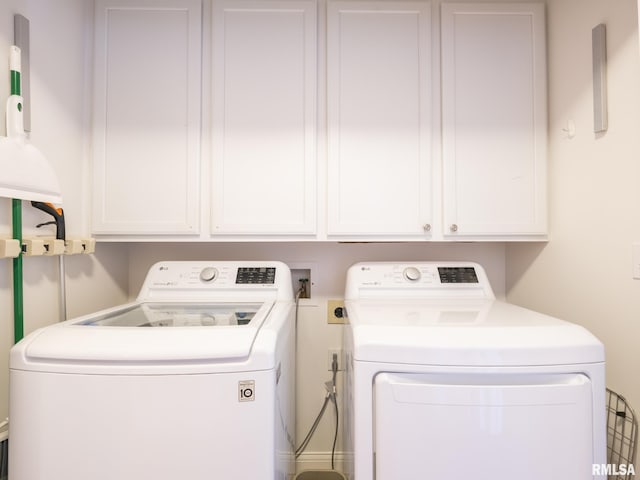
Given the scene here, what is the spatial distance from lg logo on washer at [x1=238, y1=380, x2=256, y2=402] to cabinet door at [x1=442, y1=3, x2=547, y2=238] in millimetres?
1081

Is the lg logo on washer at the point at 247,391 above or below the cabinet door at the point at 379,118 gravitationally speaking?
below

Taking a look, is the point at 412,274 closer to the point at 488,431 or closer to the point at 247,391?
the point at 488,431

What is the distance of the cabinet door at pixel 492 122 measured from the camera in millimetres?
1491

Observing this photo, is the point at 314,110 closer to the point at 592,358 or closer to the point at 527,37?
the point at 527,37

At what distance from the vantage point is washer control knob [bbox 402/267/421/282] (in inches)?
58.9

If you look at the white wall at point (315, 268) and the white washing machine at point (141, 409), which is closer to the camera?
the white washing machine at point (141, 409)

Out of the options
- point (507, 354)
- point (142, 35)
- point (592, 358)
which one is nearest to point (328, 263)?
point (507, 354)

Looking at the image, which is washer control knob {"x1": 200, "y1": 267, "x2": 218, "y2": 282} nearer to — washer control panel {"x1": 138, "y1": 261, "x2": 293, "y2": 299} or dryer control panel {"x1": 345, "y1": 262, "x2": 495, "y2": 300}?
washer control panel {"x1": 138, "y1": 261, "x2": 293, "y2": 299}

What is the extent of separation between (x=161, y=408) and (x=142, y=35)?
5.05ft

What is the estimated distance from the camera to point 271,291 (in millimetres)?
1479

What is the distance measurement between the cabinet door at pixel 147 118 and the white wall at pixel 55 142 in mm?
74

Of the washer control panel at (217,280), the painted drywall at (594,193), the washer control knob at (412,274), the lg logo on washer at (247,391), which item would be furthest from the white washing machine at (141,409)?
the painted drywall at (594,193)

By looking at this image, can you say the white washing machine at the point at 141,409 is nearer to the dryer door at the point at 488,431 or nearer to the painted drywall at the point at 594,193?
the dryer door at the point at 488,431

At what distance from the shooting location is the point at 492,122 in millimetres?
1490
